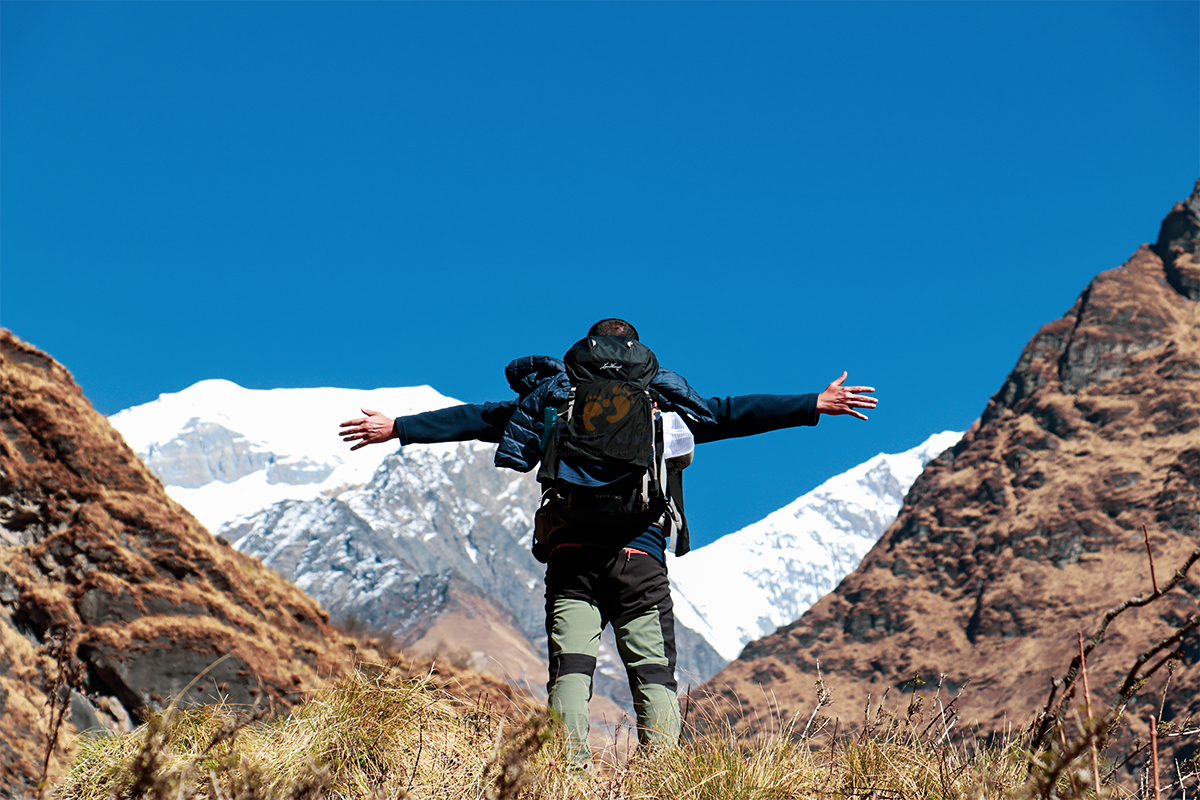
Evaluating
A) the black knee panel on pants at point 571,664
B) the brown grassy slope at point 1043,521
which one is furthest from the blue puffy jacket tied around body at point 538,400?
the brown grassy slope at point 1043,521

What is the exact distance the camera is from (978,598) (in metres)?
115

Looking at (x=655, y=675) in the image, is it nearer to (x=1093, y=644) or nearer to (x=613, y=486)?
(x=613, y=486)

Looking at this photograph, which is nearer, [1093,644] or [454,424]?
[1093,644]

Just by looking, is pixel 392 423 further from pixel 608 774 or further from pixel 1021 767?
pixel 1021 767

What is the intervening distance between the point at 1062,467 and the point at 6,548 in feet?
423

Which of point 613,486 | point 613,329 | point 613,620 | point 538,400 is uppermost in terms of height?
point 613,329

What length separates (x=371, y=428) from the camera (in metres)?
5.58

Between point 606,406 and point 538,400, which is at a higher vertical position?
point 538,400

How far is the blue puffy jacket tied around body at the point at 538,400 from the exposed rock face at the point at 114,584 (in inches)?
193

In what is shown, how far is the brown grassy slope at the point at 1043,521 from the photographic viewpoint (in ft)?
333

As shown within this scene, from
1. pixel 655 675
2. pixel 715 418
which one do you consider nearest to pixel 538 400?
pixel 715 418

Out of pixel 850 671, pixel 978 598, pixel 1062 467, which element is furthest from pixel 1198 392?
pixel 850 671

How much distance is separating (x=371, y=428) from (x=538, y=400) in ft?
3.70

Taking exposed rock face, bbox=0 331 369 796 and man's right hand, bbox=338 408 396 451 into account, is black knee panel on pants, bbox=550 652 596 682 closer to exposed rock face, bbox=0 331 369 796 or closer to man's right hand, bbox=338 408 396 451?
man's right hand, bbox=338 408 396 451
